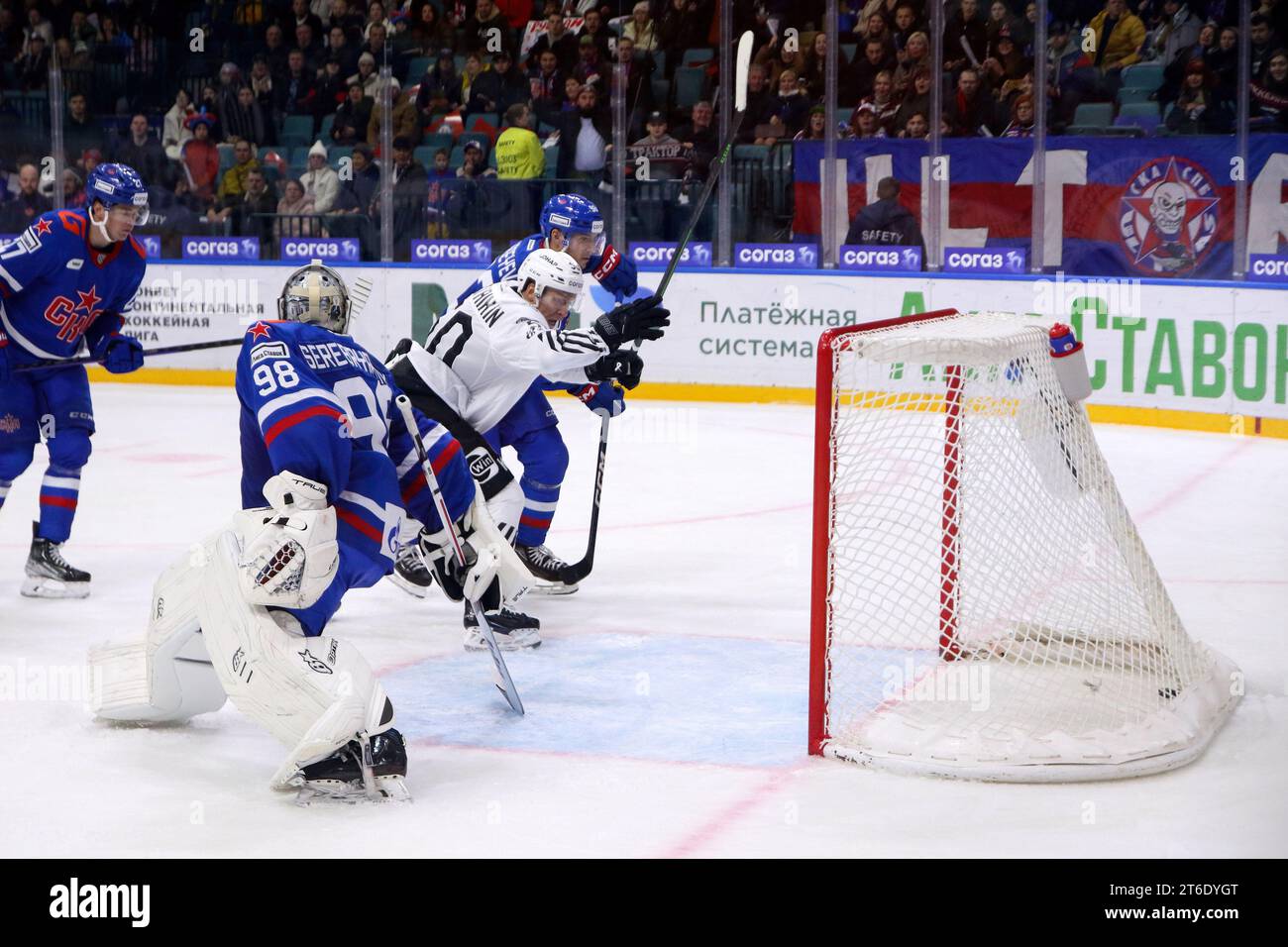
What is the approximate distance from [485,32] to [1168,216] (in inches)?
165

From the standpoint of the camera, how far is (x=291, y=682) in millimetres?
2984

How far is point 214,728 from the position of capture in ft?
11.5

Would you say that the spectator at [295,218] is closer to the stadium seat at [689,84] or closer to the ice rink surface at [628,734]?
the stadium seat at [689,84]

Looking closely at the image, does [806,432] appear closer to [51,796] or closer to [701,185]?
[701,185]

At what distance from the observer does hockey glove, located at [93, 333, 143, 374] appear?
501 cm

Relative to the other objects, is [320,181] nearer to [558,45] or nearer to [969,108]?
[558,45]

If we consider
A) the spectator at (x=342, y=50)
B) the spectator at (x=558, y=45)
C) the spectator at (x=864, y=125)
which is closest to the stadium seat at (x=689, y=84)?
the spectator at (x=558, y=45)

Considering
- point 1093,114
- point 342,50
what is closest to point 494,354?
point 1093,114

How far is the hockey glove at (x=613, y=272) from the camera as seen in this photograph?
560 centimetres

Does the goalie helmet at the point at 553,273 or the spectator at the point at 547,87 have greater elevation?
the spectator at the point at 547,87

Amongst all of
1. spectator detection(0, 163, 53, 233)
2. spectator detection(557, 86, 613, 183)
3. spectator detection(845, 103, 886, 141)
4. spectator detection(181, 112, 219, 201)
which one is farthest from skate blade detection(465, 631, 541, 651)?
spectator detection(0, 163, 53, 233)

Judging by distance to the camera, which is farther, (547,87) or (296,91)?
(296,91)

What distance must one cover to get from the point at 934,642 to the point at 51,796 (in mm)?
2018

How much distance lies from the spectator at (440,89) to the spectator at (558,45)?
18.7 inches
